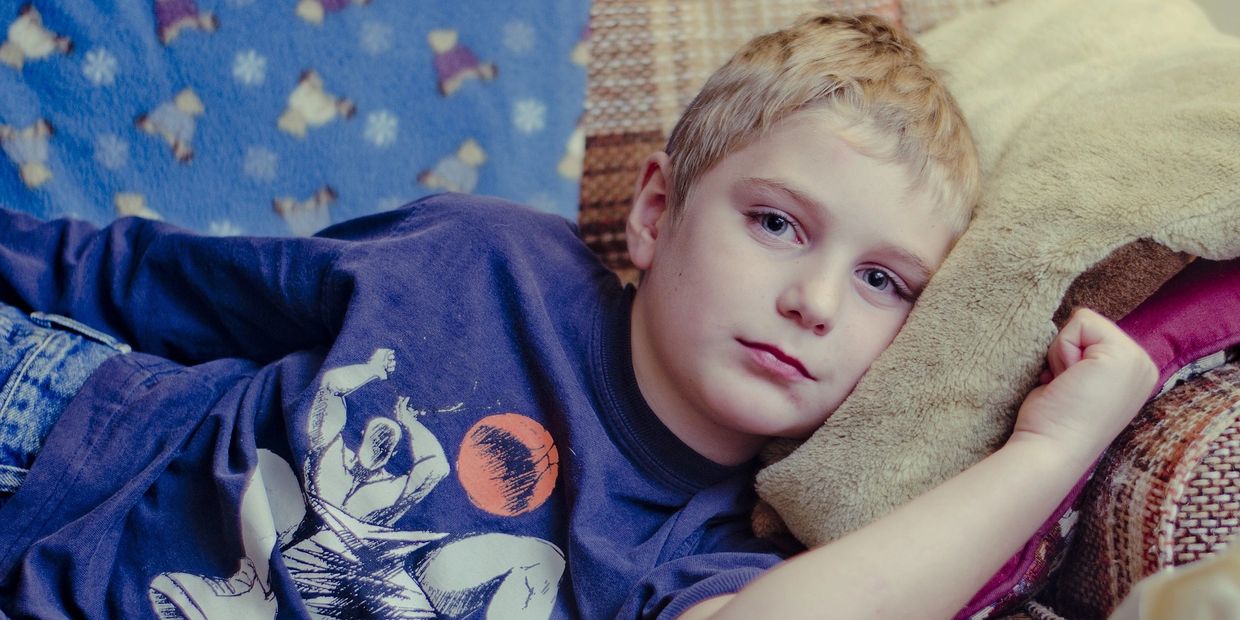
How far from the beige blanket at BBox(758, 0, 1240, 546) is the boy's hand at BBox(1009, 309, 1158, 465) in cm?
2

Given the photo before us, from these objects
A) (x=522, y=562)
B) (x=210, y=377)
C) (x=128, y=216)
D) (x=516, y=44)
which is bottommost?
(x=522, y=562)

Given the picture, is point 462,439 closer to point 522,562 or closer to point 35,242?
point 522,562

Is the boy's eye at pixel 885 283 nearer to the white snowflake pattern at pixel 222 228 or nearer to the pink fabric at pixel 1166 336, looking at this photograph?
the pink fabric at pixel 1166 336

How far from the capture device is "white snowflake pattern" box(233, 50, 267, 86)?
3.78 feet

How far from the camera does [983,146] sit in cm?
101

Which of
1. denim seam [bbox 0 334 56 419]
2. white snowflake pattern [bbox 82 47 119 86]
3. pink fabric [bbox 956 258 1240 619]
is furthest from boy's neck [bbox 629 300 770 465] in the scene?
white snowflake pattern [bbox 82 47 119 86]

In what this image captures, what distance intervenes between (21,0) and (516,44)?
0.55 m

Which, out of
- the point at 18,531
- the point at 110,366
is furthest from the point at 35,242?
the point at 18,531

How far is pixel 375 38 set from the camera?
3.92 ft

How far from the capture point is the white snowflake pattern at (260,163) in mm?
1169

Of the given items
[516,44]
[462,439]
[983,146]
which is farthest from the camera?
[516,44]

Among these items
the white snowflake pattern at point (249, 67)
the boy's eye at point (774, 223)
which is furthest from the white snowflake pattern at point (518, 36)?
the boy's eye at point (774, 223)

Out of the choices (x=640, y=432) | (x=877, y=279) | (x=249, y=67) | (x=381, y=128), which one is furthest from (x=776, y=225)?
(x=249, y=67)

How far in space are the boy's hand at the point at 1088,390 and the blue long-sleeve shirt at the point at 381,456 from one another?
0.86 ft
